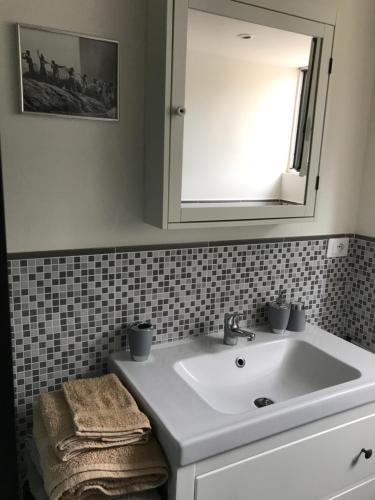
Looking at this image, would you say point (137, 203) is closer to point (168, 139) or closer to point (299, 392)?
point (168, 139)

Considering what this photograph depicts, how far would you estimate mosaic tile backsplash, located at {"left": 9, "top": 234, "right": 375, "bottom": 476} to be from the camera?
1.30m

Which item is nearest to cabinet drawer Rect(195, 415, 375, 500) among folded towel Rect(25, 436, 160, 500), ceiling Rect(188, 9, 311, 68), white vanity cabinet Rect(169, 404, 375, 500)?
white vanity cabinet Rect(169, 404, 375, 500)

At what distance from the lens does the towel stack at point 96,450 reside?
982mm

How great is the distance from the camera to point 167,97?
1201 millimetres

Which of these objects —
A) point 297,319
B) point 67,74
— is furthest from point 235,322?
point 67,74

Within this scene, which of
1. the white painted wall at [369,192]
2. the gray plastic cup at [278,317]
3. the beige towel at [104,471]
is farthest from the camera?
the white painted wall at [369,192]

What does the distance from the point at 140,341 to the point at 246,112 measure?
2.65ft

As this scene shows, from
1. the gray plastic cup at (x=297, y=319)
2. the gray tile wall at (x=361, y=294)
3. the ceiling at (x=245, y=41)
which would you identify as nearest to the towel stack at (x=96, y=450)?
the gray plastic cup at (x=297, y=319)

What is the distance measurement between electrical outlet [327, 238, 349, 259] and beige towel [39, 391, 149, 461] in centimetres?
111

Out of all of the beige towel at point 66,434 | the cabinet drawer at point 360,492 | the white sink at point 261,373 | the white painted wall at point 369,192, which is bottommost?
the cabinet drawer at point 360,492

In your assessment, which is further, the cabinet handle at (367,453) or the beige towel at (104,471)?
the cabinet handle at (367,453)

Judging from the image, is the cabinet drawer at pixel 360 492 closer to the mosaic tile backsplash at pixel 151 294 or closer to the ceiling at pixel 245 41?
the mosaic tile backsplash at pixel 151 294

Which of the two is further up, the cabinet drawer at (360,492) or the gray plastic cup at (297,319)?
the gray plastic cup at (297,319)

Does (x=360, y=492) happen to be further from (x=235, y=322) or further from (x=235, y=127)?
(x=235, y=127)
